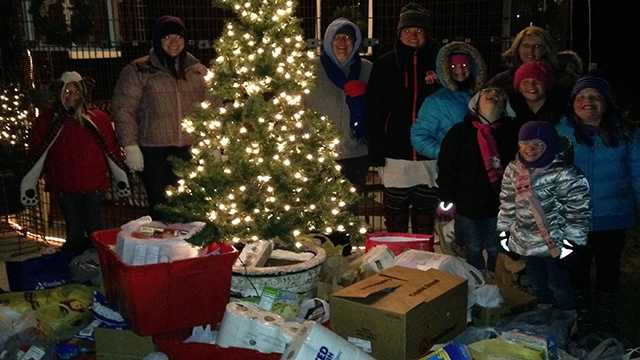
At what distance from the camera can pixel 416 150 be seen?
4.70 m

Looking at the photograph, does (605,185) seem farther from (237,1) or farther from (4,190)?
(4,190)

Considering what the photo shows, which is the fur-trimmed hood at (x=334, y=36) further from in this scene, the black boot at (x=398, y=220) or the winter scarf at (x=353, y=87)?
the black boot at (x=398, y=220)

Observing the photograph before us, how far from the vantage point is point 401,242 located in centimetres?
433

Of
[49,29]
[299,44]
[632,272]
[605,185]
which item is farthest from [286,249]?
[49,29]

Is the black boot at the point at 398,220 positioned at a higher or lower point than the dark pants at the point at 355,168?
lower

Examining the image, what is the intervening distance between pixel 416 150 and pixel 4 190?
3.56 m

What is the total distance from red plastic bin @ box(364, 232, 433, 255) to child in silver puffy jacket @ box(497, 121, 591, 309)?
0.53 meters

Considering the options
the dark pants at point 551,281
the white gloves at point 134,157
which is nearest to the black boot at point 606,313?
the dark pants at point 551,281

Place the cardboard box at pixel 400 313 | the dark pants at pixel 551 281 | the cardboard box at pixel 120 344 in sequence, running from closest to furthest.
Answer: the cardboard box at pixel 400 313
the cardboard box at pixel 120 344
the dark pants at pixel 551 281

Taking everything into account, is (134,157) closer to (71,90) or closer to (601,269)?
(71,90)

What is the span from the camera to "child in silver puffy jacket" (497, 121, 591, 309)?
3887 millimetres

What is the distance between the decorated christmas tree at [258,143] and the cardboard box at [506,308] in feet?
3.04

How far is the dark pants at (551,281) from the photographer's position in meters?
4.04

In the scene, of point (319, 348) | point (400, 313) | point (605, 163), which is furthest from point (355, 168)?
point (319, 348)
